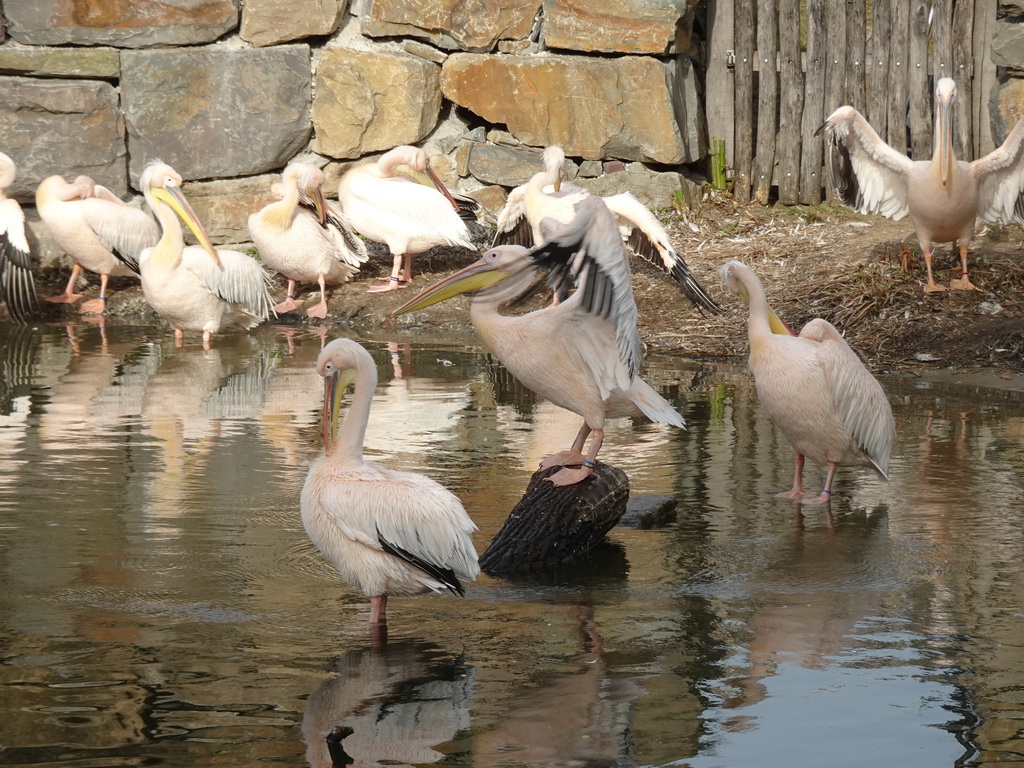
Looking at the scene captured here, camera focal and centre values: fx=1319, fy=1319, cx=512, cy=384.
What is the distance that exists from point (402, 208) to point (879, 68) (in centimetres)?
363

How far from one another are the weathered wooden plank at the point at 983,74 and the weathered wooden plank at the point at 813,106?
1.06 m

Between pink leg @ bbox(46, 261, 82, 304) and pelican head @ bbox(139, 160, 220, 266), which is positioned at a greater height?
pelican head @ bbox(139, 160, 220, 266)

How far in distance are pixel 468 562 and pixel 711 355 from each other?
4.41m

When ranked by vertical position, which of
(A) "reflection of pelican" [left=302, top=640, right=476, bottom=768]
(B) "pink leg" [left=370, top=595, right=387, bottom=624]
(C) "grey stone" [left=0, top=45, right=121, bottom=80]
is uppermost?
(C) "grey stone" [left=0, top=45, right=121, bottom=80]

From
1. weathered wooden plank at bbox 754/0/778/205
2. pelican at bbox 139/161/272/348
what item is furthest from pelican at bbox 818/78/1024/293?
pelican at bbox 139/161/272/348

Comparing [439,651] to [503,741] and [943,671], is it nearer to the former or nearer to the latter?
[503,741]

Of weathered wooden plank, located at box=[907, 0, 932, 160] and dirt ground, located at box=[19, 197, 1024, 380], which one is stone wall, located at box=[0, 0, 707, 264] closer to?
dirt ground, located at box=[19, 197, 1024, 380]

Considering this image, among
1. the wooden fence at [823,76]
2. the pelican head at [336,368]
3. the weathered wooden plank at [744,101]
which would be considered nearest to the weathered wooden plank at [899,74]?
the wooden fence at [823,76]

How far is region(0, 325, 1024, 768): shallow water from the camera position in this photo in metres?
2.87

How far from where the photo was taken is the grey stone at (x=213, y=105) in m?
9.68

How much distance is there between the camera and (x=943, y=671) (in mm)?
3215

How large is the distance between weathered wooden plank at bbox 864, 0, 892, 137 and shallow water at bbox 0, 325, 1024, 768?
397cm

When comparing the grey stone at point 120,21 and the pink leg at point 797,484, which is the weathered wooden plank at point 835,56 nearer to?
the grey stone at point 120,21

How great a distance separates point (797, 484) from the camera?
492cm
